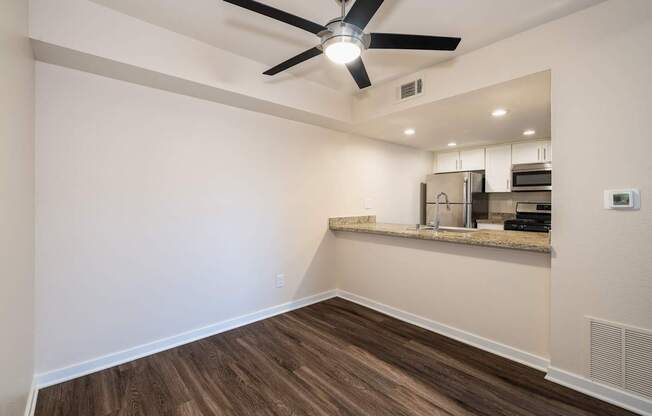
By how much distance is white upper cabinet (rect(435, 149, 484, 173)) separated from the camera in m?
4.70

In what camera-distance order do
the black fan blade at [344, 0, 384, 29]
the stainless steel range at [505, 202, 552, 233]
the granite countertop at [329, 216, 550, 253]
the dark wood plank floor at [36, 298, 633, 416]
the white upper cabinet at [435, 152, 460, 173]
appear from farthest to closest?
the white upper cabinet at [435, 152, 460, 173] < the stainless steel range at [505, 202, 552, 233] < the granite countertop at [329, 216, 550, 253] < the dark wood plank floor at [36, 298, 633, 416] < the black fan blade at [344, 0, 384, 29]

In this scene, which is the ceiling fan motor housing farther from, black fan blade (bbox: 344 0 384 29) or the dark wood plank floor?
the dark wood plank floor

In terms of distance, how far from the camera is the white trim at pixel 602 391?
64.7 inches

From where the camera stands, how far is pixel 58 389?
6.09 ft

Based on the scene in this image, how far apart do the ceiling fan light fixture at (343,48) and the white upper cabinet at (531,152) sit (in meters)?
3.69

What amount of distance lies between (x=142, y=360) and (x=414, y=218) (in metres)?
4.18

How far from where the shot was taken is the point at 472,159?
477 centimetres

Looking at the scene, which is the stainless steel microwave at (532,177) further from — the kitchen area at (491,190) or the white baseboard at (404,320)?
the white baseboard at (404,320)

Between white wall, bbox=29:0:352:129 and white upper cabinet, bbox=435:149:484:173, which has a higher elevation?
white wall, bbox=29:0:352:129

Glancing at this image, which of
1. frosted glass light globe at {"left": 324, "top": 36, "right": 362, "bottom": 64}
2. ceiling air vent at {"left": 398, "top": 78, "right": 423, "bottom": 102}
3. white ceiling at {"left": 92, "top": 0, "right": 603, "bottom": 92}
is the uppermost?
white ceiling at {"left": 92, "top": 0, "right": 603, "bottom": 92}

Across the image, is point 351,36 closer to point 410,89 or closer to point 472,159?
point 410,89

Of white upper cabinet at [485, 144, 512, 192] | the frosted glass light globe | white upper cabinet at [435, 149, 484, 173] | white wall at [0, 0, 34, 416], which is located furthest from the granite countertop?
white wall at [0, 0, 34, 416]

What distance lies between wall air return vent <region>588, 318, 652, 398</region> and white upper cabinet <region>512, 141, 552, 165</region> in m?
3.05

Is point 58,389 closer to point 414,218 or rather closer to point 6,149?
point 6,149
